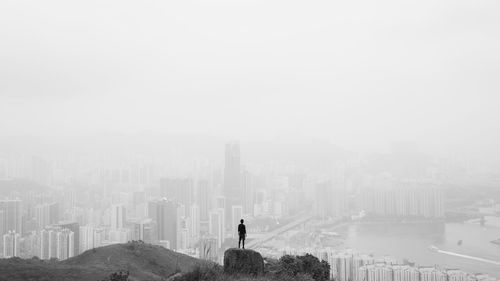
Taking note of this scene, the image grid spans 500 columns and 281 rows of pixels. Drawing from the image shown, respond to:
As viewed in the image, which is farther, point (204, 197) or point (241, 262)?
point (204, 197)

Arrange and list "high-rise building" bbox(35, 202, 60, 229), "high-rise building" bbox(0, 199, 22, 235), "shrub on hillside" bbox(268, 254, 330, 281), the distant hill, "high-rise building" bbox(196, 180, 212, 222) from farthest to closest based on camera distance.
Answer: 1. "high-rise building" bbox(196, 180, 212, 222)
2. "high-rise building" bbox(35, 202, 60, 229)
3. "high-rise building" bbox(0, 199, 22, 235)
4. the distant hill
5. "shrub on hillside" bbox(268, 254, 330, 281)

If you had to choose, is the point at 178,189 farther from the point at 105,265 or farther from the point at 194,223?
the point at 105,265

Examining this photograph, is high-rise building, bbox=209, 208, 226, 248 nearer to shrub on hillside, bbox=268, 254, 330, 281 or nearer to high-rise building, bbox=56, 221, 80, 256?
high-rise building, bbox=56, 221, 80, 256

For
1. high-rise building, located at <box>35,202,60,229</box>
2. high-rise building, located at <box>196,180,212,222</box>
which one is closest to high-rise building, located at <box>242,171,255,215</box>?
high-rise building, located at <box>196,180,212,222</box>

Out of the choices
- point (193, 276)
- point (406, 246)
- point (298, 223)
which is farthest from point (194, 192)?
point (193, 276)

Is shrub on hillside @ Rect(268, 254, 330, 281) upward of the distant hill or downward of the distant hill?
upward

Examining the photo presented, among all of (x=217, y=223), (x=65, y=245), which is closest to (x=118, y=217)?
(x=217, y=223)
